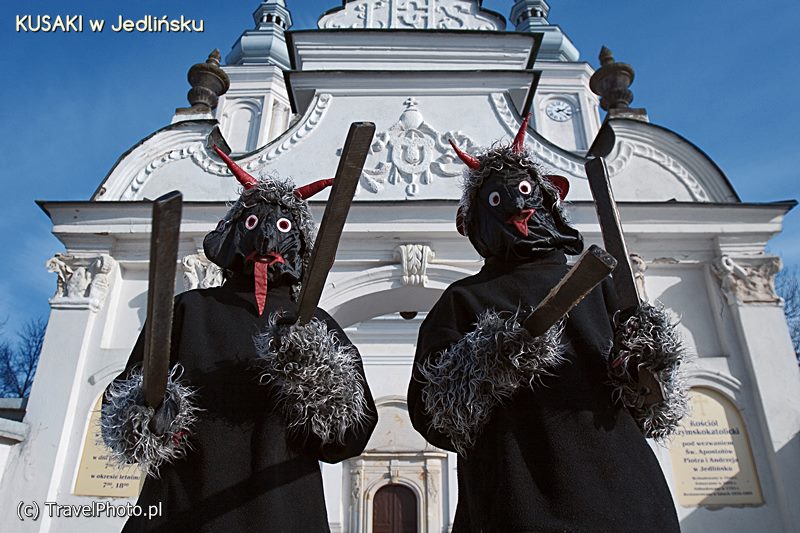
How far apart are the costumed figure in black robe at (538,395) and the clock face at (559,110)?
18014 millimetres

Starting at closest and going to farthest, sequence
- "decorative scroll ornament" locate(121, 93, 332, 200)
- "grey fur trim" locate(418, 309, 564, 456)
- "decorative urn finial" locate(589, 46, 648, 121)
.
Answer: "grey fur trim" locate(418, 309, 564, 456)
"decorative scroll ornament" locate(121, 93, 332, 200)
"decorative urn finial" locate(589, 46, 648, 121)

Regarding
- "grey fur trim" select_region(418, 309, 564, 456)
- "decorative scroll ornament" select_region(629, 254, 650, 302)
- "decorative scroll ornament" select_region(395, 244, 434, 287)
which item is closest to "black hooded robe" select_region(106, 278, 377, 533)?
"grey fur trim" select_region(418, 309, 564, 456)

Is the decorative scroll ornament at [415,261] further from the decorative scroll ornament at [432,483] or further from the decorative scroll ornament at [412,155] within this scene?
the decorative scroll ornament at [432,483]

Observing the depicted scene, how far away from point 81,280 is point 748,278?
6835 mm

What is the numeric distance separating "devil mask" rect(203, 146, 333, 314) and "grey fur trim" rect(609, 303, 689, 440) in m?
1.32

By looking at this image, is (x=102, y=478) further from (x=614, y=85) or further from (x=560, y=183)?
(x=614, y=85)

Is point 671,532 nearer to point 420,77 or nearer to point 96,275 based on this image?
point 96,275

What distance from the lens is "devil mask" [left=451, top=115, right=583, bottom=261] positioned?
2.52m

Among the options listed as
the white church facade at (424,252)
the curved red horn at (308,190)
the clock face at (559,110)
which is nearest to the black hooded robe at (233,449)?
the curved red horn at (308,190)

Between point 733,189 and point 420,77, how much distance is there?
12.7ft

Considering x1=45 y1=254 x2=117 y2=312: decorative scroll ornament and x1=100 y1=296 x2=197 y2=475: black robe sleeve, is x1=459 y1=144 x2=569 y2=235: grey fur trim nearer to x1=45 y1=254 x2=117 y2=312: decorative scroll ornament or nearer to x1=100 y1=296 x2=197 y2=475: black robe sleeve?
x1=100 y1=296 x2=197 y2=475: black robe sleeve

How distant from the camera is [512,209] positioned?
2.52 metres

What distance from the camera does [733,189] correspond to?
716 cm

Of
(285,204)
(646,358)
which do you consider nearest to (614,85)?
(285,204)
